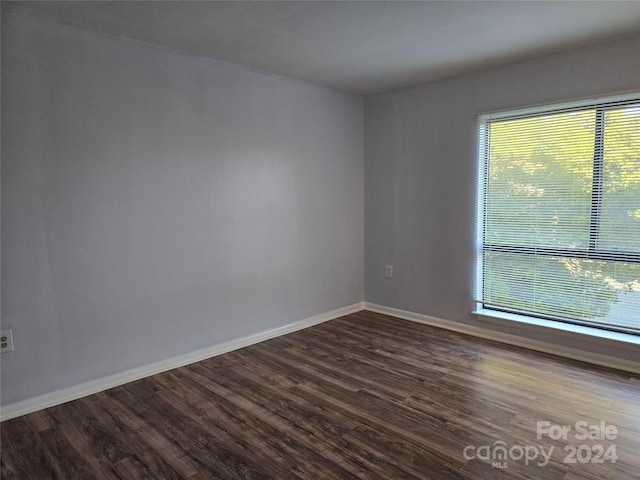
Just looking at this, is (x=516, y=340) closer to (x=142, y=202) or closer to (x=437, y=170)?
(x=437, y=170)

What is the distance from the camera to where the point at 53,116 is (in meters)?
2.45

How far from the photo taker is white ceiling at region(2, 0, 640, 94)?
2.28m

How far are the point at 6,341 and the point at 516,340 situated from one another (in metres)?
3.62

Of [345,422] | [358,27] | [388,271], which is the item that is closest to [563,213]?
[388,271]

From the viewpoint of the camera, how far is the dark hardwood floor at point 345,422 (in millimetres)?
1899

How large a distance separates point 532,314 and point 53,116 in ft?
12.3

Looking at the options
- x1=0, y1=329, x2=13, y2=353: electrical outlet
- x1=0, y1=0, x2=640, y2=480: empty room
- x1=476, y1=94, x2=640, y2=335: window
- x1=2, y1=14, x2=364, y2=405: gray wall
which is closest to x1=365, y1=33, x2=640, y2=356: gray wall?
x1=0, y1=0, x2=640, y2=480: empty room

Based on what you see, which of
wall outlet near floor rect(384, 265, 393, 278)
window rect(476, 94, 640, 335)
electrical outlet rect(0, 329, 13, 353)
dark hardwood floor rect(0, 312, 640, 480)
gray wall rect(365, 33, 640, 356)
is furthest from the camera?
wall outlet near floor rect(384, 265, 393, 278)

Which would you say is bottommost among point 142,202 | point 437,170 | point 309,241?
point 309,241

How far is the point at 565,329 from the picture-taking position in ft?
10.3

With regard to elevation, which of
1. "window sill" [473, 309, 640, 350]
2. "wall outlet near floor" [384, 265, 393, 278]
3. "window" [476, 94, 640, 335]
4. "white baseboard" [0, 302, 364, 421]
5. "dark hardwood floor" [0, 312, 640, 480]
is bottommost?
"dark hardwood floor" [0, 312, 640, 480]

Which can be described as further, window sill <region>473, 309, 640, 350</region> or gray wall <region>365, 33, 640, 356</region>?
gray wall <region>365, 33, 640, 356</region>

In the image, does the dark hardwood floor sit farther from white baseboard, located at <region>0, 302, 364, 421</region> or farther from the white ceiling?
the white ceiling

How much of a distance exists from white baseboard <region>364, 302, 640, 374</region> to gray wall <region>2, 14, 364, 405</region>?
942mm
